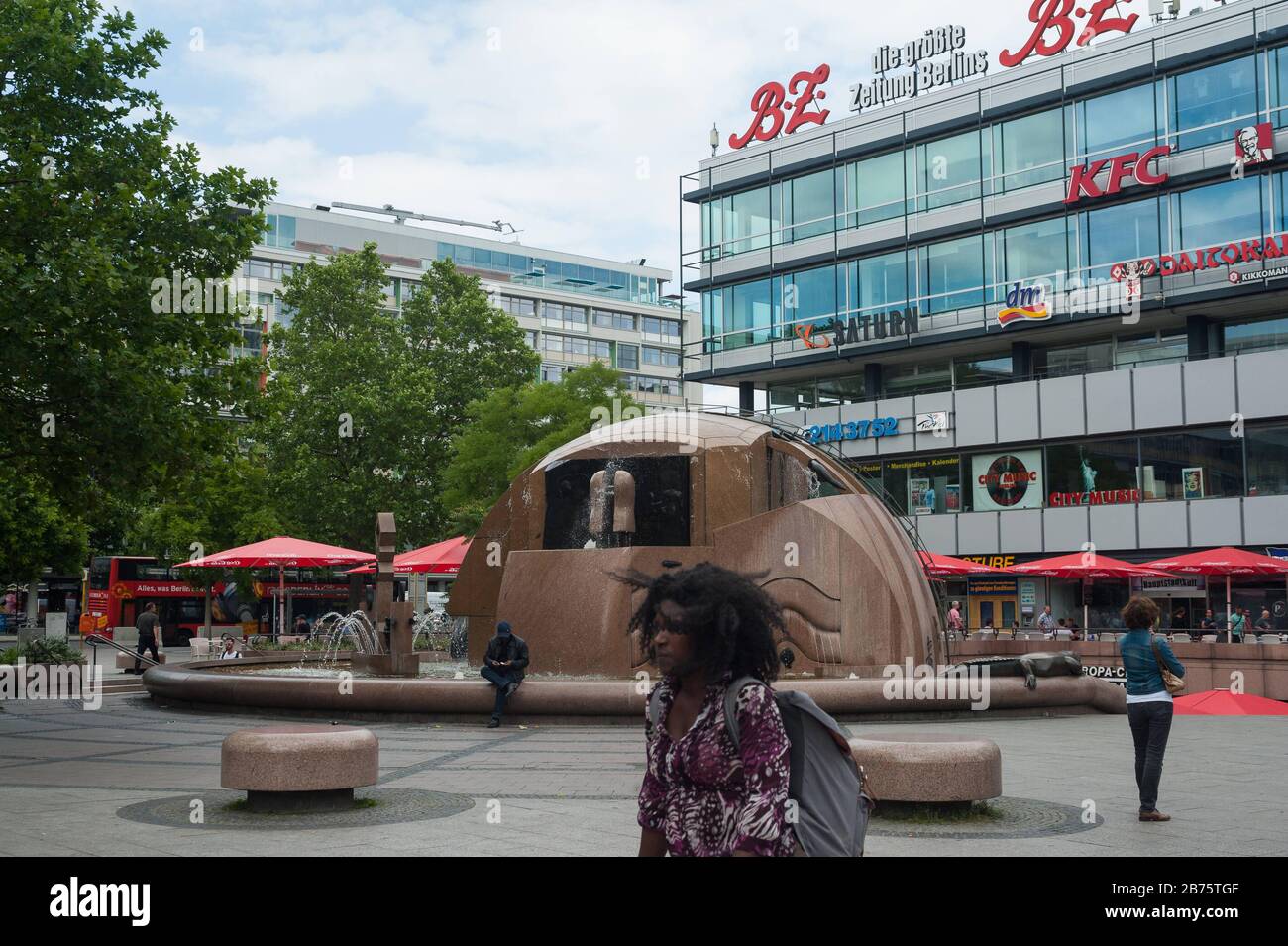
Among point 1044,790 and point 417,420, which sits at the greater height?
point 417,420

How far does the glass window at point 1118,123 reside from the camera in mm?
40531

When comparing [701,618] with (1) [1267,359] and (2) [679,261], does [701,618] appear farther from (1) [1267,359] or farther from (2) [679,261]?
(2) [679,261]

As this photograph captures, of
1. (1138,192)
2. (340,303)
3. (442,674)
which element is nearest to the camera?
(442,674)

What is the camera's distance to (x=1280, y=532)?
1436 inches

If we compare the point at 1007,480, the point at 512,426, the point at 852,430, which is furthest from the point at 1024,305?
the point at 512,426

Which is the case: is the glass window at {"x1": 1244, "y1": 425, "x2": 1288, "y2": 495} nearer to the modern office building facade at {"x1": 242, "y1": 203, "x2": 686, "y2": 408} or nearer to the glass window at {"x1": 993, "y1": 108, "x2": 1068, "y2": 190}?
the glass window at {"x1": 993, "y1": 108, "x2": 1068, "y2": 190}

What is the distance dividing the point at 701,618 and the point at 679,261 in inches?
1966

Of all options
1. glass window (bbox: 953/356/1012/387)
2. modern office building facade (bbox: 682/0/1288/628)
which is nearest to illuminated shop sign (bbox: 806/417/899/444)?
modern office building facade (bbox: 682/0/1288/628)

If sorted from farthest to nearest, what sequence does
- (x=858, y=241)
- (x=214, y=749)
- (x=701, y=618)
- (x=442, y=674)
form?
(x=858, y=241) < (x=442, y=674) < (x=214, y=749) < (x=701, y=618)

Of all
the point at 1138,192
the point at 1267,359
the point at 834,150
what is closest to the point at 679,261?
the point at 834,150

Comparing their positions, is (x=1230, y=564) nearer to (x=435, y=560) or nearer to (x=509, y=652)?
(x=435, y=560)

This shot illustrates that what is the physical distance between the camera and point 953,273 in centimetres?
4494

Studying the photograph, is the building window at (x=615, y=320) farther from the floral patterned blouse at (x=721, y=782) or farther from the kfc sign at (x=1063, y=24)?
the floral patterned blouse at (x=721, y=782)

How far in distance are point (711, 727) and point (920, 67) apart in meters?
46.5
